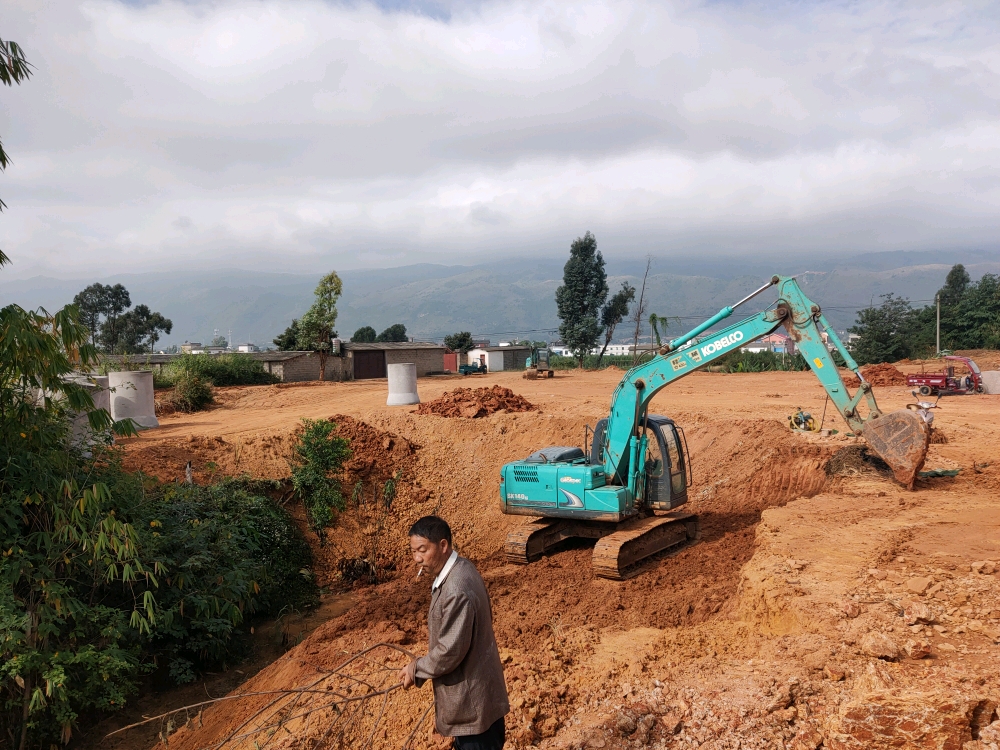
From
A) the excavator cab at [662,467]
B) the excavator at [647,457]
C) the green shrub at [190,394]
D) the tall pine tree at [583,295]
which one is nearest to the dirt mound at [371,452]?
the excavator at [647,457]

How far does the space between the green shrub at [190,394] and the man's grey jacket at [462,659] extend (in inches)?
834

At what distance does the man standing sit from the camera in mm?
3652

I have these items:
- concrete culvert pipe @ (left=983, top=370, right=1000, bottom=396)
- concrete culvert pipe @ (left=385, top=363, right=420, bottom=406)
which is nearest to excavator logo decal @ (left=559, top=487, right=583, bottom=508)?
concrete culvert pipe @ (left=385, top=363, right=420, bottom=406)

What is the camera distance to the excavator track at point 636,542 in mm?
9555

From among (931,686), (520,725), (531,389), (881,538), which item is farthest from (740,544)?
(531,389)

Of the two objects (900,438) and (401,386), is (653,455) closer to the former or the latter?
(900,438)

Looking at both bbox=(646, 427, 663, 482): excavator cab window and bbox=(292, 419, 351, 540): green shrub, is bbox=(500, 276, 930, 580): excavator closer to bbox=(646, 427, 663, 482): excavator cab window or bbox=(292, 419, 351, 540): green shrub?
bbox=(646, 427, 663, 482): excavator cab window

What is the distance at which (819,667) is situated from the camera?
5953mm

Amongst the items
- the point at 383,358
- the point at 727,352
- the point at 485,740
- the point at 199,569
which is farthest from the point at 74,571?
the point at 383,358

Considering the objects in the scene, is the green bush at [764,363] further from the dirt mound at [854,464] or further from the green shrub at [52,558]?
the green shrub at [52,558]

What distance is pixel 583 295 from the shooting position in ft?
174

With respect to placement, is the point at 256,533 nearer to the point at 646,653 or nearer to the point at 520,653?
the point at 520,653

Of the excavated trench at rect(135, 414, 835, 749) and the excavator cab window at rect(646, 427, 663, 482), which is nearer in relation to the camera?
the excavated trench at rect(135, 414, 835, 749)

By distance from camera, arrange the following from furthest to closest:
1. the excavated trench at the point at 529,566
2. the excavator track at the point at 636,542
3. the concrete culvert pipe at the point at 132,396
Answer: the concrete culvert pipe at the point at 132,396
the excavator track at the point at 636,542
the excavated trench at the point at 529,566
